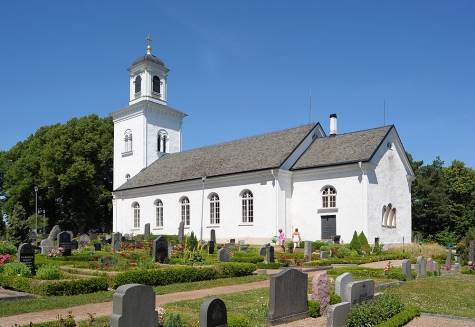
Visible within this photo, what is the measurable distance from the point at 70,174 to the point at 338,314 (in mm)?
41084

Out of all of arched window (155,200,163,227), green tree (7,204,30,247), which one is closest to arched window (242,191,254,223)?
arched window (155,200,163,227)

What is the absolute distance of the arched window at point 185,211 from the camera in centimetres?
3694

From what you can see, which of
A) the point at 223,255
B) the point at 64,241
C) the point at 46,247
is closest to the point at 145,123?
the point at 46,247

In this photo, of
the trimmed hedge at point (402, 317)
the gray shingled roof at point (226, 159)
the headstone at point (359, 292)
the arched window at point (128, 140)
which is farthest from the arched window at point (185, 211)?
the trimmed hedge at point (402, 317)

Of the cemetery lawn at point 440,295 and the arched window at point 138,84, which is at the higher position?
the arched window at point 138,84

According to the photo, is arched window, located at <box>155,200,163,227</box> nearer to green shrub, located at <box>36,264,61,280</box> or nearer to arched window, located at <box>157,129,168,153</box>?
arched window, located at <box>157,129,168,153</box>

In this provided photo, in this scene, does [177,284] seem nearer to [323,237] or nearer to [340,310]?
[340,310]

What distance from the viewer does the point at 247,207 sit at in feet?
108

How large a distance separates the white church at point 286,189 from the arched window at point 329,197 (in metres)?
0.06

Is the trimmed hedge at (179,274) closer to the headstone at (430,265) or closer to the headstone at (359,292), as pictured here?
the headstone at (359,292)

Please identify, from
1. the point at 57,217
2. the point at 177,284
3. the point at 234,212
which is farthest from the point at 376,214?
the point at 57,217

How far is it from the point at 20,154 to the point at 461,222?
4872cm

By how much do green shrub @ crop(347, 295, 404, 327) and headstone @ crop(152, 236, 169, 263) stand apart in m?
10.4

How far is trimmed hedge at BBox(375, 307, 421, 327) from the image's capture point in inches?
354
